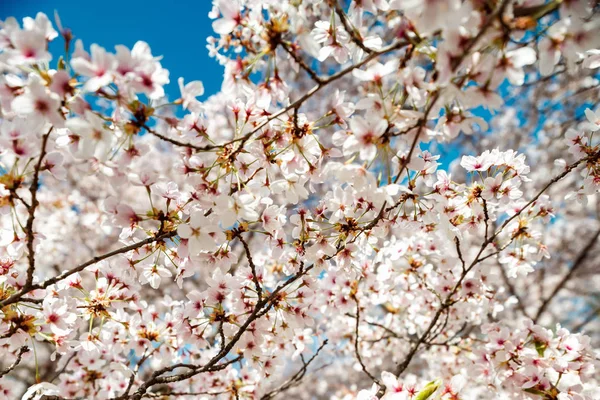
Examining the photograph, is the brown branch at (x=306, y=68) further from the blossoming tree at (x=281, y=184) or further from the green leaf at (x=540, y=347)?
the green leaf at (x=540, y=347)

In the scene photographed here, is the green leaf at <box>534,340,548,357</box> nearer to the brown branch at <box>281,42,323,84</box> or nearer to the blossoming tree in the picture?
the blossoming tree

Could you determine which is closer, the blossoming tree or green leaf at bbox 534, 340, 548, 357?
the blossoming tree

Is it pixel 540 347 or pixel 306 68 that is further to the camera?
pixel 540 347

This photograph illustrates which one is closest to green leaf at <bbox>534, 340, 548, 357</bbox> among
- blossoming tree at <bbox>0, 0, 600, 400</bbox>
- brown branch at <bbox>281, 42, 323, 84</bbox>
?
blossoming tree at <bbox>0, 0, 600, 400</bbox>

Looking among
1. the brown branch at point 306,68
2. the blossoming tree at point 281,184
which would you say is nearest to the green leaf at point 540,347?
the blossoming tree at point 281,184

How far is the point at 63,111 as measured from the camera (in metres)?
1.08

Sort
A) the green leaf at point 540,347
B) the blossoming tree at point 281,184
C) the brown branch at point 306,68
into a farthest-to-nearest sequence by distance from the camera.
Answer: the green leaf at point 540,347, the brown branch at point 306,68, the blossoming tree at point 281,184

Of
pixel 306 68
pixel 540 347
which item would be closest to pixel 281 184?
pixel 306 68

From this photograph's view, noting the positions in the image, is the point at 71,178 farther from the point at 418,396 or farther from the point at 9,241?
the point at 418,396

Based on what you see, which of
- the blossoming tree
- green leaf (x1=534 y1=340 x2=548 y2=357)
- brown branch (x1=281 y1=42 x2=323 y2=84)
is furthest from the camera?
green leaf (x1=534 y1=340 x2=548 y2=357)

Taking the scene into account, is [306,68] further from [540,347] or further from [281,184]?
[540,347]

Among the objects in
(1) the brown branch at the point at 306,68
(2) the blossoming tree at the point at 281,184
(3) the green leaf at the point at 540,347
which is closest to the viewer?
(2) the blossoming tree at the point at 281,184

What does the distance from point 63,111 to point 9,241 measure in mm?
676

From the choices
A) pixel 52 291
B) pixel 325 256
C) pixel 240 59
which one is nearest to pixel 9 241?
pixel 52 291
